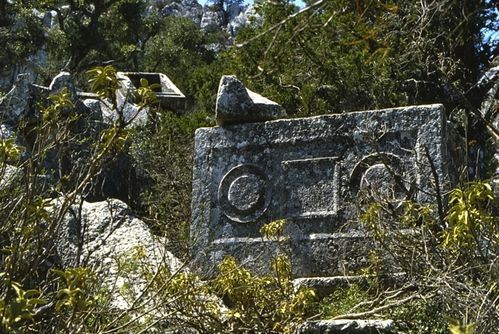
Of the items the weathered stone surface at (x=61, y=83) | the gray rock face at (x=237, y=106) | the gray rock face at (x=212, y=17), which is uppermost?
the gray rock face at (x=212, y=17)

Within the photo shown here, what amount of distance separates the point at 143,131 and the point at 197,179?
157 inches

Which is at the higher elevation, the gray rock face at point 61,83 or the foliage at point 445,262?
the gray rock face at point 61,83

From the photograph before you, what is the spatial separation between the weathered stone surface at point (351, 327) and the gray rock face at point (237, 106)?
2.43 meters

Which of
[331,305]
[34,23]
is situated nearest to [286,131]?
[331,305]

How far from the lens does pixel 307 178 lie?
6125 millimetres

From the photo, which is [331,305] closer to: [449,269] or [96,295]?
[449,269]

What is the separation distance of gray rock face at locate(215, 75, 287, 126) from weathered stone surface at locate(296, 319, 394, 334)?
2432mm

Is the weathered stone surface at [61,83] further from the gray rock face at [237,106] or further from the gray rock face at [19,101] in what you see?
the gray rock face at [237,106]

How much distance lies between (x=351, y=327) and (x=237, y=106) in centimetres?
256

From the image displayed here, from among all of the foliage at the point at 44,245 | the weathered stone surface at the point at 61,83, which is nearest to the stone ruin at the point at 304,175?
the foliage at the point at 44,245

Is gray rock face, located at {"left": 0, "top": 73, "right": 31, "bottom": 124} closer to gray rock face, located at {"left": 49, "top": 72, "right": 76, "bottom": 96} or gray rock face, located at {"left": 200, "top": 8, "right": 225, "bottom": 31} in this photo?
gray rock face, located at {"left": 49, "top": 72, "right": 76, "bottom": 96}

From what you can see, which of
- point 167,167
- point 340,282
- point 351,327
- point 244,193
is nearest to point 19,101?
point 167,167

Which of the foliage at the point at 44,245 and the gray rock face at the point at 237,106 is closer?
the foliage at the point at 44,245

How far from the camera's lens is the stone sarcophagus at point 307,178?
19.3ft
